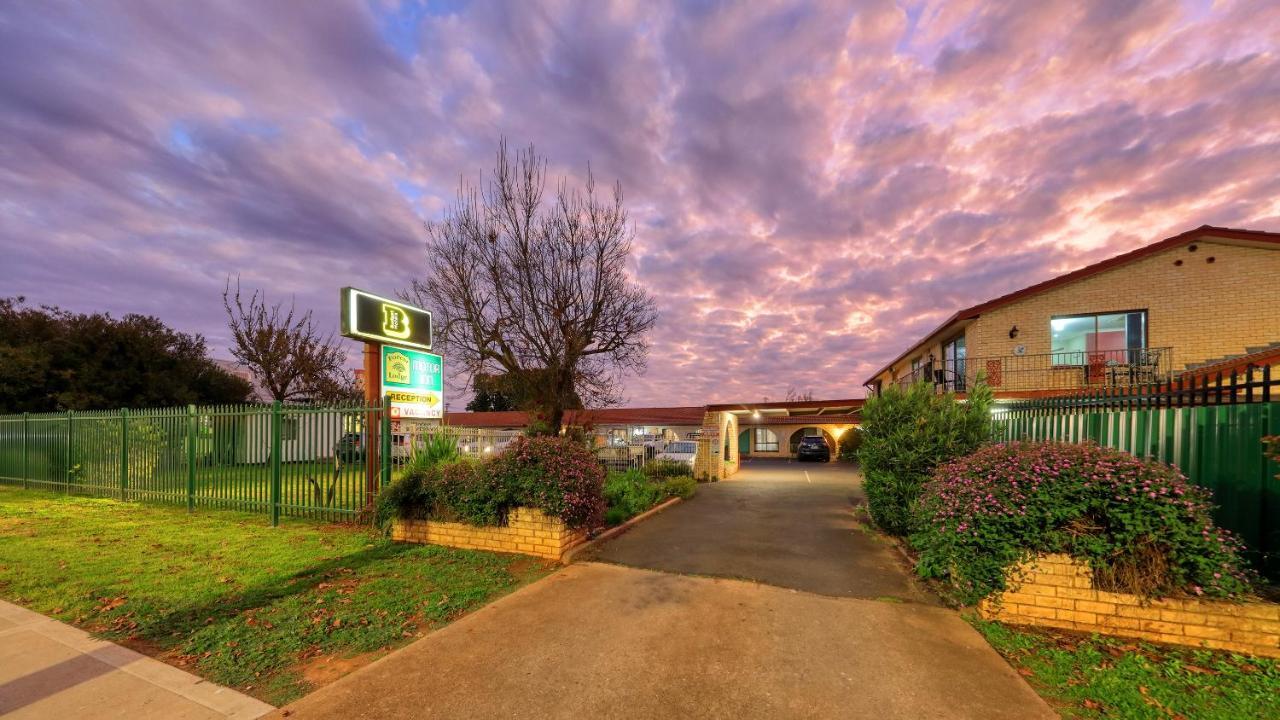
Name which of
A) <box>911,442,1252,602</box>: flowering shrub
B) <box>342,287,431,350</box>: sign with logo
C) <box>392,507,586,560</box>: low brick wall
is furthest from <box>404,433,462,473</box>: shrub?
<box>911,442,1252,602</box>: flowering shrub

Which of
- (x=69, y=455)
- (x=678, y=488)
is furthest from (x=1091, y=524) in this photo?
(x=69, y=455)

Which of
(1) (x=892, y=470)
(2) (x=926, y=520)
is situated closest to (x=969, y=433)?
(1) (x=892, y=470)

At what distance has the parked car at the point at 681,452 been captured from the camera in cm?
1712

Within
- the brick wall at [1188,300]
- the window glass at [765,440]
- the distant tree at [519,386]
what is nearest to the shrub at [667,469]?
the distant tree at [519,386]

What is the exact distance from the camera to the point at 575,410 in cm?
1645

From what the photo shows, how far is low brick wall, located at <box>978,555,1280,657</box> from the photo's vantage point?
12.4 ft

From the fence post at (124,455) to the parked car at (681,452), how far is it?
43.6ft

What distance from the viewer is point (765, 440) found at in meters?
37.2

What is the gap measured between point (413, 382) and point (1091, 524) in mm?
9676

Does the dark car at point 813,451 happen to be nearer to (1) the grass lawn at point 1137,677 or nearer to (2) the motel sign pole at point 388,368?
(2) the motel sign pole at point 388,368

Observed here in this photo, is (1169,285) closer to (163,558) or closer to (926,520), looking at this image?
(926,520)

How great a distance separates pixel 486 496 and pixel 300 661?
120 inches

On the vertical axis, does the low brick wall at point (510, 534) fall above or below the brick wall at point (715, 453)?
above

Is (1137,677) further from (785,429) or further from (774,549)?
(785,429)
